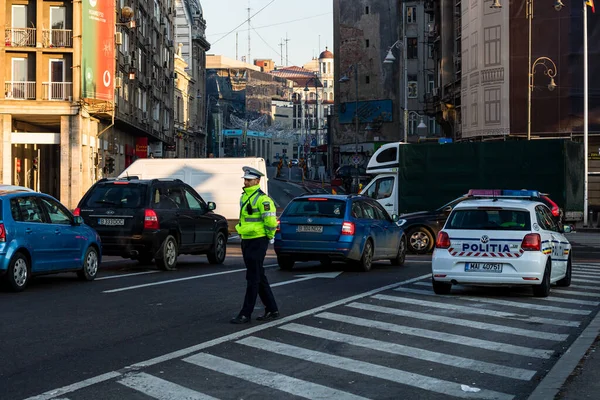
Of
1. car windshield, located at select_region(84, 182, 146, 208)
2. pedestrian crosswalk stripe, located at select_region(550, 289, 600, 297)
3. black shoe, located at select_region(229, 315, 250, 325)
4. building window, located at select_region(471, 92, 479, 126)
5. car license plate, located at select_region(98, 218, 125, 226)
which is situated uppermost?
building window, located at select_region(471, 92, 479, 126)

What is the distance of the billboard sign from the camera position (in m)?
50.4

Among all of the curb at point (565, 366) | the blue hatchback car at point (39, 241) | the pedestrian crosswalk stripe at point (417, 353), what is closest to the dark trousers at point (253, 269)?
the pedestrian crosswalk stripe at point (417, 353)

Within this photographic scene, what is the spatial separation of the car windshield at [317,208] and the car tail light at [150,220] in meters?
2.58

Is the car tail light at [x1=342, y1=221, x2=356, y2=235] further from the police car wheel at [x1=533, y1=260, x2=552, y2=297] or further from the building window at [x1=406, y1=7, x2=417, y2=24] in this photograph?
the building window at [x1=406, y1=7, x2=417, y2=24]

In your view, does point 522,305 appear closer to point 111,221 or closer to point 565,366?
point 565,366

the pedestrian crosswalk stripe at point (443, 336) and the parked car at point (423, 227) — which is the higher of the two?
the parked car at point (423, 227)

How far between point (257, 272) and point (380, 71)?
290ft

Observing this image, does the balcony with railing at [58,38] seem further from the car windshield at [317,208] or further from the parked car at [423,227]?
the car windshield at [317,208]

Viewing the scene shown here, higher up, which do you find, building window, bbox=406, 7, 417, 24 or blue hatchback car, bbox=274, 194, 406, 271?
building window, bbox=406, 7, 417, 24

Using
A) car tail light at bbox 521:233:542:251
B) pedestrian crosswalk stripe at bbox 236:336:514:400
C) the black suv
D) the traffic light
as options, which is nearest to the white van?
the black suv

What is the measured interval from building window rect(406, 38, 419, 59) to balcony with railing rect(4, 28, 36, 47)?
4741 centimetres

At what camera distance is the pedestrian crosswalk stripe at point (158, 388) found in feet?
24.2

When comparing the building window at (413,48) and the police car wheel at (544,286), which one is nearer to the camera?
the police car wheel at (544,286)

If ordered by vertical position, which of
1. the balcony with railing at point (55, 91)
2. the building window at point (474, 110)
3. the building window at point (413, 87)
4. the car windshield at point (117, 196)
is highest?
the building window at point (413, 87)
